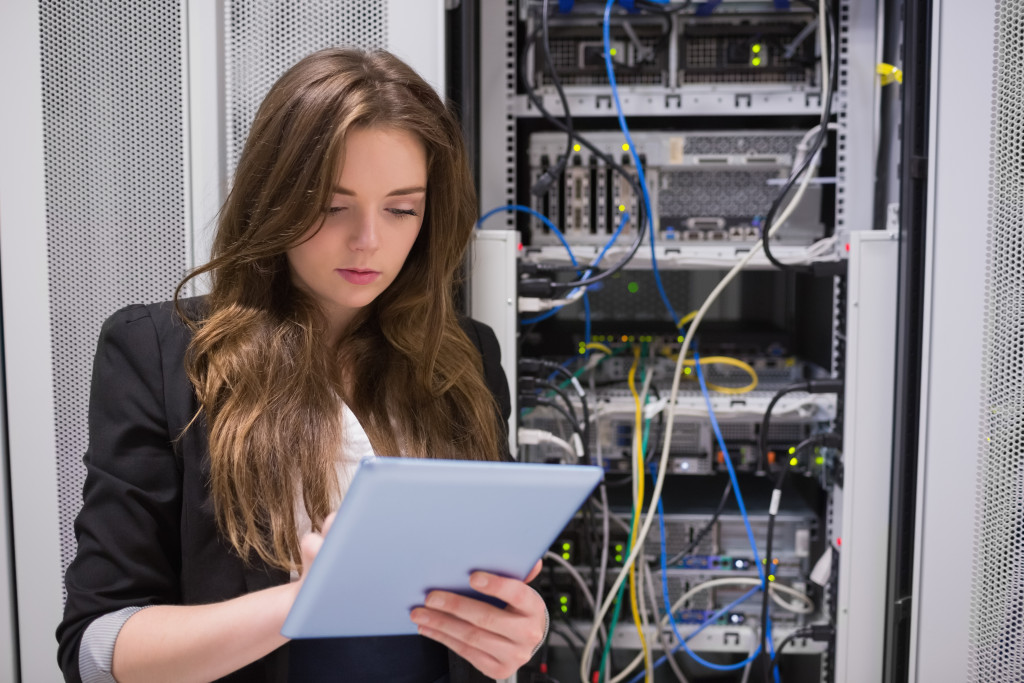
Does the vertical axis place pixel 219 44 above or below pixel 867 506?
above

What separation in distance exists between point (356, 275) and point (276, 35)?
0.60 m

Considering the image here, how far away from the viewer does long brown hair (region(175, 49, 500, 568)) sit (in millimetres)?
842

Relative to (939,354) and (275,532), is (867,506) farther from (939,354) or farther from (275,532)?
(275,532)

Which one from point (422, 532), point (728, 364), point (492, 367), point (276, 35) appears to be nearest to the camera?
point (422, 532)

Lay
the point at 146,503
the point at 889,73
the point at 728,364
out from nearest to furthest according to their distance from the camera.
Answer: the point at 146,503 → the point at 889,73 → the point at 728,364

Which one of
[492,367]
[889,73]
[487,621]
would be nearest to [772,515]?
[492,367]

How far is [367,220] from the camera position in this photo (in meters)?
0.86

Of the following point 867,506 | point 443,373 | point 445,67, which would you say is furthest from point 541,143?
point 867,506

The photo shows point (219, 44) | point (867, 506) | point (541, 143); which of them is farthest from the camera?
point (541, 143)

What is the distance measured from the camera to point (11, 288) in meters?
1.28

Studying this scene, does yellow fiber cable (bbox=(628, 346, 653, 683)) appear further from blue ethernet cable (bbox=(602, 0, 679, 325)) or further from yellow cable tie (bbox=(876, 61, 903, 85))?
yellow cable tie (bbox=(876, 61, 903, 85))

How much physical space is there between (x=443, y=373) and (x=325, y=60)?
1.38 feet

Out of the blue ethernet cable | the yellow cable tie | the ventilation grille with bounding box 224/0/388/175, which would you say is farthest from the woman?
the yellow cable tie

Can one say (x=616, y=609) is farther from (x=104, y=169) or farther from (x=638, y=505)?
(x=104, y=169)
